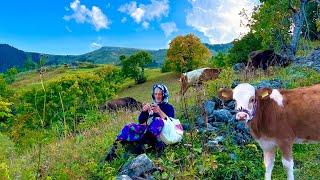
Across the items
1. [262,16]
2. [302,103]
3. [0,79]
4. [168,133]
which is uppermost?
[262,16]

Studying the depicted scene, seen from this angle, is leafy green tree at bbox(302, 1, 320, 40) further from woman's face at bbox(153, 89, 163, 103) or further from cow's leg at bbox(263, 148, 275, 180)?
cow's leg at bbox(263, 148, 275, 180)

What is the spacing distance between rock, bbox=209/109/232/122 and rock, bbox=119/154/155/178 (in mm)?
3513

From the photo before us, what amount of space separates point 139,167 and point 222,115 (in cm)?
388

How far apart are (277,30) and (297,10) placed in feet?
9.07

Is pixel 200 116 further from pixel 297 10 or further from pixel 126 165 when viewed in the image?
pixel 297 10

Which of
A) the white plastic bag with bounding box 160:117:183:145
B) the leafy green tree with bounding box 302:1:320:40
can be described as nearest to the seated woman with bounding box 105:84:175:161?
the white plastic bag with bounding box 160:117:183:145

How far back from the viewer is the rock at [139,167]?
9459mm

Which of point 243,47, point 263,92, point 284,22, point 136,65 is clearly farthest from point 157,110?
point 136,65

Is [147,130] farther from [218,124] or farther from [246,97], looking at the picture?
[246,97]

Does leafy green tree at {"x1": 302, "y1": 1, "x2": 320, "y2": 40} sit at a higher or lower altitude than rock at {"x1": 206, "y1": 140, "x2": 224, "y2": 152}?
higher

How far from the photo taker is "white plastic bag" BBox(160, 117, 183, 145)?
10617mm

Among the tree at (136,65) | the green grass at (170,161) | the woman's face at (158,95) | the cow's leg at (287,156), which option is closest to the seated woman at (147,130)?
the woman's face at (158,95)

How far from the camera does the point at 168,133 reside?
10.7 metres

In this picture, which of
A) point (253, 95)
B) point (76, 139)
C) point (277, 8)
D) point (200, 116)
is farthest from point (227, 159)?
point (277, 8)
